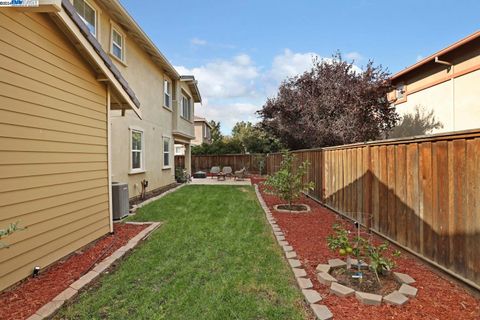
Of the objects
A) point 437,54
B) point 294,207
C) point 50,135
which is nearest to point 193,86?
point 294,207

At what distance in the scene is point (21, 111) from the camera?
3.79 meters

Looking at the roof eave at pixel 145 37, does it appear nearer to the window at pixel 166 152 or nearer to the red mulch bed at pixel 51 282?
the window at pixel 166 152

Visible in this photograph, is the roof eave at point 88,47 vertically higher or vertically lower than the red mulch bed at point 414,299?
higher

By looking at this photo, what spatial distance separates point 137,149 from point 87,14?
4.63 meters

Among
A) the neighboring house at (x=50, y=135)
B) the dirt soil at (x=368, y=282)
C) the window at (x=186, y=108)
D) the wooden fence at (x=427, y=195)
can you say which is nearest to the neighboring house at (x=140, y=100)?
the window at (x=186, y=108)

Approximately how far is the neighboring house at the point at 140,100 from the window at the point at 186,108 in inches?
23.7

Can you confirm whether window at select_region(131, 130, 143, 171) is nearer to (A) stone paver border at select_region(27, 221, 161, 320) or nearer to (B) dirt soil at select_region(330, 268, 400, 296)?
(A) stone paver border at select_region(27, 221, 161, 320)

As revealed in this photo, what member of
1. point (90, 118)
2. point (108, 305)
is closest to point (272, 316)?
point (108, 305)

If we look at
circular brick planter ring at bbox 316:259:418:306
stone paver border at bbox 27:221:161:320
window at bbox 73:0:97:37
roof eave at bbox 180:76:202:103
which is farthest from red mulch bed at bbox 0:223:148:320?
roof eave at bbox 180:76:202:103

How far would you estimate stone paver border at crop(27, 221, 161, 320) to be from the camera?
Answer: 10.0 feet

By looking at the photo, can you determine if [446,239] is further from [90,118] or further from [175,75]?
[175,75]

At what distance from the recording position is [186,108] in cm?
1831

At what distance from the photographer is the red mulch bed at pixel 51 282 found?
314 centimetres

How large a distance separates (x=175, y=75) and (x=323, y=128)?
26.9ft
